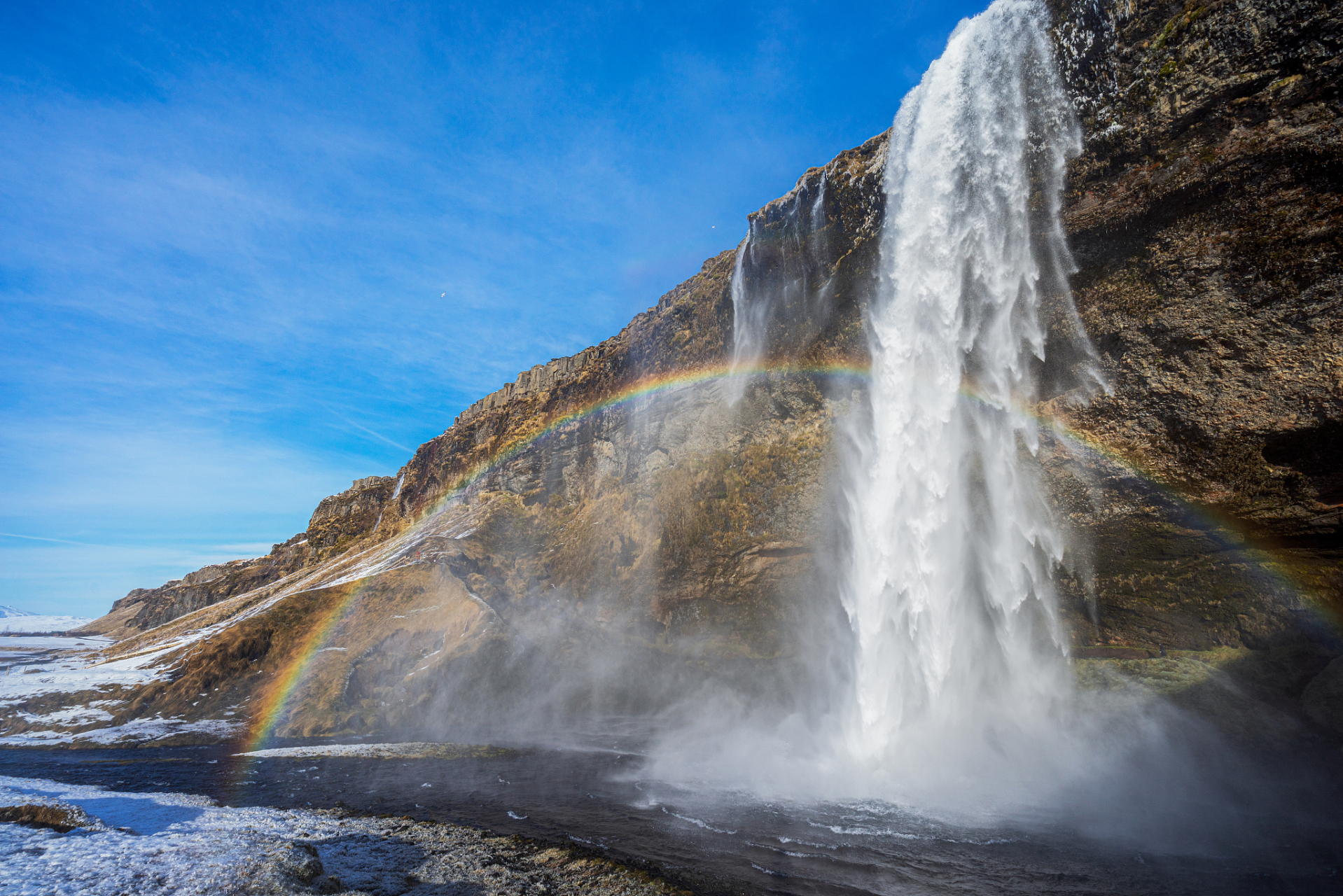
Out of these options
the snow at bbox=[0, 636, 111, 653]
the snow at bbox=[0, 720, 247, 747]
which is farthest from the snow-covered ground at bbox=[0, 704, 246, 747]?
the snow at bbox=[0, 636, 111, 653]

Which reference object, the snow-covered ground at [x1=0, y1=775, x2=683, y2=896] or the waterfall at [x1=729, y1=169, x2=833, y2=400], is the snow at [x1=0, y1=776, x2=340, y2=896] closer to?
the snow-covered ground at [x1=0, y1=775, x2=683, y2=896]

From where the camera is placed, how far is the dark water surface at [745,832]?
8.78m

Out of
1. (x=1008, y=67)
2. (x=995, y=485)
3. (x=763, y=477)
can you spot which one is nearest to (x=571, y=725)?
(x=763, y=477)

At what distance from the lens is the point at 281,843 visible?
9.13 metres

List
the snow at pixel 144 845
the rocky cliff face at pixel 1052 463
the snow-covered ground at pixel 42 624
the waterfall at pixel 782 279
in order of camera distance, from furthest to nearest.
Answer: the snow-covered ground at pixel 42 624, the waterfall at pixel 782 279, the rocky cliff face at pixel 1052 463, the snow at pixel 144 845

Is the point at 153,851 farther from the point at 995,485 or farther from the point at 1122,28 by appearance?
the point at 1122,28

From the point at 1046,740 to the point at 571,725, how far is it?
1772 cm

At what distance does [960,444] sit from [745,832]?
47.0ft

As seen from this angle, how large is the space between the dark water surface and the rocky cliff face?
6591mm

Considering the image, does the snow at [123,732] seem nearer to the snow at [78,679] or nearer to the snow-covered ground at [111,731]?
the snow-covered ground at [111,731]

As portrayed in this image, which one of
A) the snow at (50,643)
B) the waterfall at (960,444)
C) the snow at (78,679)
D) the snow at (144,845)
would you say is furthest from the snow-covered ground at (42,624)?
the waterfall at (960,444)

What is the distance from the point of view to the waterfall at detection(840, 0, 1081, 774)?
16.8m

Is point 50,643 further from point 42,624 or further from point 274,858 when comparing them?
point 274,858

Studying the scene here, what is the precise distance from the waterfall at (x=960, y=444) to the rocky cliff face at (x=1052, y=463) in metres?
1.04
